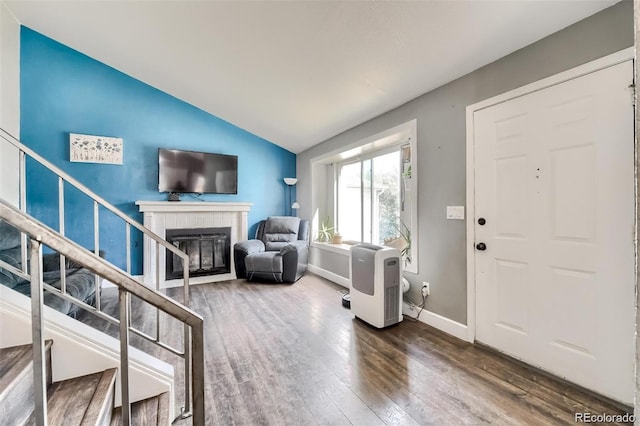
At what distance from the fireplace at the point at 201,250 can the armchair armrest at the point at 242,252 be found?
301mm

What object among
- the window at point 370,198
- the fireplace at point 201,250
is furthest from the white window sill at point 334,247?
the fireplace at point 201,250

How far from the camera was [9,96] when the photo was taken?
3156mm

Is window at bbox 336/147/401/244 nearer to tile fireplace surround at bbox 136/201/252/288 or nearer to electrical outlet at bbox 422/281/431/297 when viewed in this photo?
electrical outlet at bbox 422/281/431/297

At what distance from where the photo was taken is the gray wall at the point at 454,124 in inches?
63.8

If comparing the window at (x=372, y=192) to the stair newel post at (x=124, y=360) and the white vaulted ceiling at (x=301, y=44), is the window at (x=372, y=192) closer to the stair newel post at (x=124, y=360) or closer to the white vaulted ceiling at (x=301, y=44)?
the white vaulted ceiling at (x=301, y=44)

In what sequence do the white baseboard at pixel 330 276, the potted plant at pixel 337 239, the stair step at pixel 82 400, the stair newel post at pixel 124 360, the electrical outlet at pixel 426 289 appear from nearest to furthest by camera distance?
the stair newel post at pixel 124 360 → the stair step at pixel 82 400 → the electrical outlet at pixel 426 289 → the white baseboard at pixel 330 276 → the potted plant at pixel 337 239

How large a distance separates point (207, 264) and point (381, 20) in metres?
3.96

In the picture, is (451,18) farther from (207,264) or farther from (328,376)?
(207,264)

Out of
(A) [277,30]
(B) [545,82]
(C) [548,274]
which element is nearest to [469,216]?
(C) [548,274]

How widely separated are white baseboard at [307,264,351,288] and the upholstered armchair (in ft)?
0.59

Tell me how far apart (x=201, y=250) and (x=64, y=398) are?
129 inches

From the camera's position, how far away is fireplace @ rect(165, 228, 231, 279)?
4039mm

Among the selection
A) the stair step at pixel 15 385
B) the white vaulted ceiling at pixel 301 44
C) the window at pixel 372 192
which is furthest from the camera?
the window at pixel 372 192

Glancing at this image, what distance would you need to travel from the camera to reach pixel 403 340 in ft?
7.50
